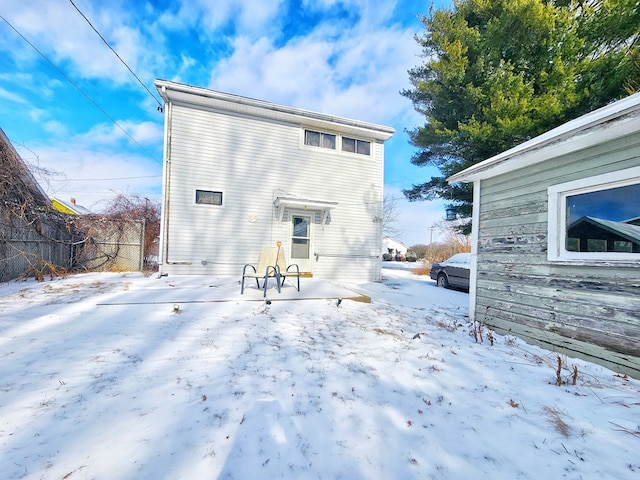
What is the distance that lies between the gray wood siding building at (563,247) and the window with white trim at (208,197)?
604 centimetres

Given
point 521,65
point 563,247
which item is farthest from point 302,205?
point 521,65

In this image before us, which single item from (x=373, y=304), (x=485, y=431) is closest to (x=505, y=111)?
(x=373, y=304)

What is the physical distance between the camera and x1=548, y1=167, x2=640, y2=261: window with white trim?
8.55 feet

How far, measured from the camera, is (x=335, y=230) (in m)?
8.34

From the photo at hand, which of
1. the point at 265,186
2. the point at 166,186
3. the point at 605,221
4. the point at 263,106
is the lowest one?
the point at 605,221

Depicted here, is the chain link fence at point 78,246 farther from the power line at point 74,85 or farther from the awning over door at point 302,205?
the awning over door at point 302,205

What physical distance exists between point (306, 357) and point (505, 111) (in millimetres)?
8474

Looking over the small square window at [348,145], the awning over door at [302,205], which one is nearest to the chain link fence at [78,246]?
the awning over door at [302,205]

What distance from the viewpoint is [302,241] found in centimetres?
809

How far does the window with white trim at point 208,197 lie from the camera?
24.0ft

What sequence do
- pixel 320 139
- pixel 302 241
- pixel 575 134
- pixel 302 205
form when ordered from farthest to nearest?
pixel 320 139 < pixel 302 241 < pixel 302 205 < pixel 575 134

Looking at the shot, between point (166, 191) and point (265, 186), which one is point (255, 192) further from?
point (166, 191)

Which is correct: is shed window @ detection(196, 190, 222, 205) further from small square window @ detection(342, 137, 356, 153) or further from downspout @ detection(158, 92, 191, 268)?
small square window @ detection(342, 137, 356, 153)

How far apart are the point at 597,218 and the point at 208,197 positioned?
7.61m
